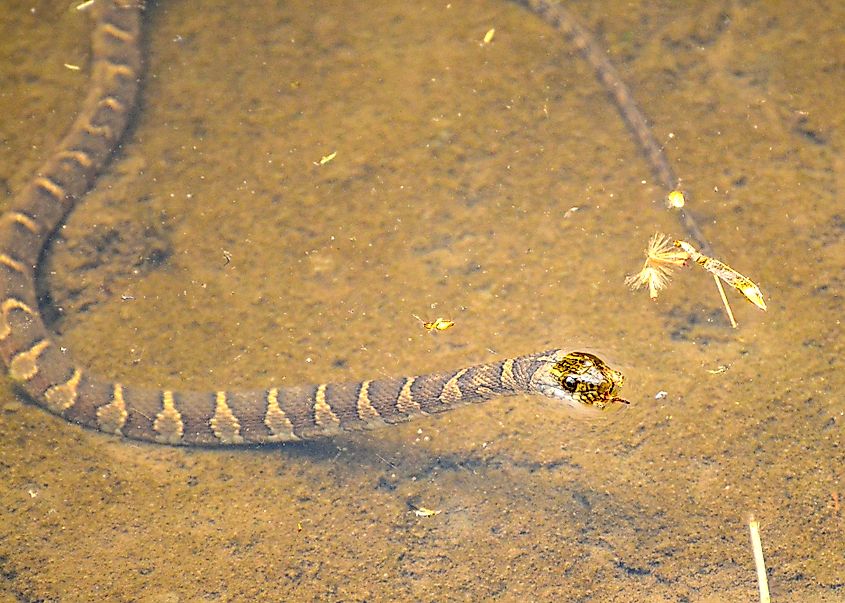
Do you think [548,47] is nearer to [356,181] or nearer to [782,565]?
[356,181]

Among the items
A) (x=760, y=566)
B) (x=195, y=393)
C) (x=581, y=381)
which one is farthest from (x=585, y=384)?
(x=195, y=393)

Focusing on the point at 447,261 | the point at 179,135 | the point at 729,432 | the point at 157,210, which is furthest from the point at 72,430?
the point at 729,432

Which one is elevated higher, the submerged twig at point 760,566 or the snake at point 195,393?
the snake at point 195,393

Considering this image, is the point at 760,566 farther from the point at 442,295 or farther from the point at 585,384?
the point at 442,295

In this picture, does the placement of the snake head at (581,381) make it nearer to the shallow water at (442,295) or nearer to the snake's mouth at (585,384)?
the snake's mouth at (585,384)

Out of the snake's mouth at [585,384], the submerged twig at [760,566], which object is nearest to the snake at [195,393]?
the snake's mouth at [585,384]
